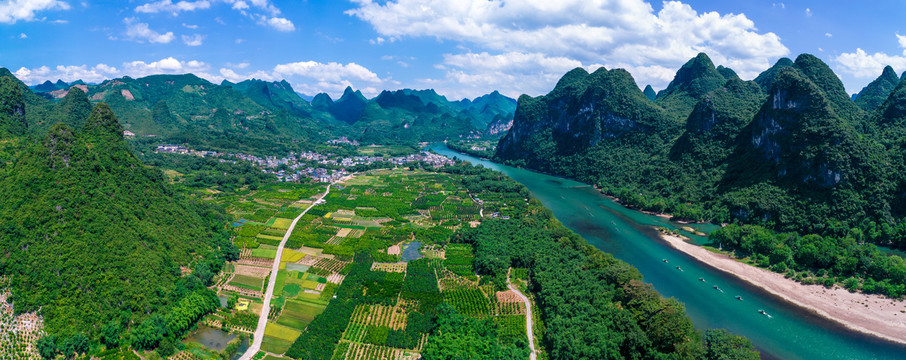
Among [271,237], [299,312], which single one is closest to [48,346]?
[299,312]

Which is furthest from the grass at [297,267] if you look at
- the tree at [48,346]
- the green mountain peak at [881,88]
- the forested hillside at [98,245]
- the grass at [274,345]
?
the green mountain peak at [881,88]

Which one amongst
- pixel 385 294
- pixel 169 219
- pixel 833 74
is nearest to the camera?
pixel 385 294

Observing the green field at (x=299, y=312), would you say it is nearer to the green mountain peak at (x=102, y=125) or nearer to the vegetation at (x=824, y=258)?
the green mountain peak at (x=102, y=125)

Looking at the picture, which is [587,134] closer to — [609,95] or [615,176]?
[609,95]

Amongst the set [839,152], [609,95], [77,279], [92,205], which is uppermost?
[609,95]

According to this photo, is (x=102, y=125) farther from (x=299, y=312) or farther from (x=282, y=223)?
(x=299, y=312)

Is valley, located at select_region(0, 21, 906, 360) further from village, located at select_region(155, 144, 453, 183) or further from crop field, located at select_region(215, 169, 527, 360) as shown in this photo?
village, located at select_region(155, 144, 453, 183)

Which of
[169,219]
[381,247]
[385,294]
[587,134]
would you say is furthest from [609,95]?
[169,219]

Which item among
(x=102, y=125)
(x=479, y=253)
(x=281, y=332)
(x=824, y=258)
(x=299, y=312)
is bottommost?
(x=281, y=332)
